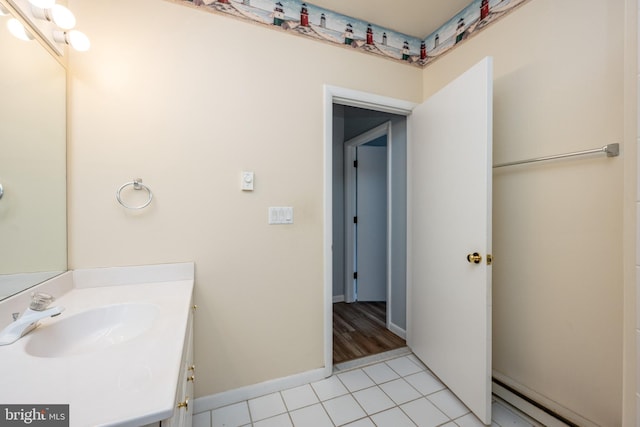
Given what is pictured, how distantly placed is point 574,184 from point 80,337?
215 centimetres

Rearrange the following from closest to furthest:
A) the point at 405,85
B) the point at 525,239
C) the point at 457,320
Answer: the point at 525,239 → the point at 457,320 → the point at 405,85

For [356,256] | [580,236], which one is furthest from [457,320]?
[356,256]

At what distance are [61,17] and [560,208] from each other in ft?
7.77

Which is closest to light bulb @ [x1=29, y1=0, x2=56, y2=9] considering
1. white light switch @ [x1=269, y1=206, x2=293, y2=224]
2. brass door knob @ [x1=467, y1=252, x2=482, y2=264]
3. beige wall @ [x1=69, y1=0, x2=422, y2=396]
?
beige wall @ [x1=69, y1=0, x2=422, y2=396]

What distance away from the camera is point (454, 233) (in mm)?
1532

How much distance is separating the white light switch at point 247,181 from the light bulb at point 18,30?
0.97 m

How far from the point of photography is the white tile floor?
4.45 feet

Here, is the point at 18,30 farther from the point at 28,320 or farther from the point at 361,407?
the point at 361,407

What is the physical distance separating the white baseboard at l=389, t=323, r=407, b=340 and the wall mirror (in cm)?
234

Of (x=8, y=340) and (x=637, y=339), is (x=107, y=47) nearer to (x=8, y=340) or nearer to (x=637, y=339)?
(x=8, y=340)

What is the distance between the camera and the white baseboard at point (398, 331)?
2230 millimetres

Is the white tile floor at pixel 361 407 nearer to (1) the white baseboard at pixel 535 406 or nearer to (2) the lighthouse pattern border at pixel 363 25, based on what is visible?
(1) the white baseboard at pixel 535 406

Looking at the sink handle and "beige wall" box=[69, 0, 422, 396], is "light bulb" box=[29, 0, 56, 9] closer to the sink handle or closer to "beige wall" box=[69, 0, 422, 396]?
"beige wall" box=[69, 0, 422, 396]

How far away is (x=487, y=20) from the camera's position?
1554 mm
